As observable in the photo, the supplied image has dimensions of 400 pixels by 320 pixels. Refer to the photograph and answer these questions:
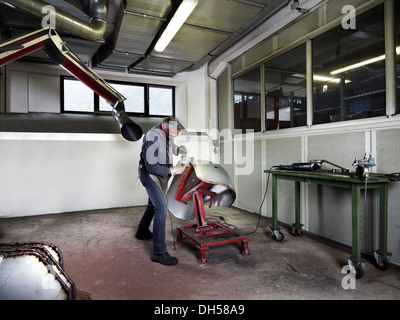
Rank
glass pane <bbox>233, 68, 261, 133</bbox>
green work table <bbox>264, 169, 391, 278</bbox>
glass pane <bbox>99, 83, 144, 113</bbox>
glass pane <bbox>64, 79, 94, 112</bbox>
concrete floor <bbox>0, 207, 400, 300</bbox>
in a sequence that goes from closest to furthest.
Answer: concrete floor <bbox>0, 207, 400, 300</bbox> < green work table <bbox>264, 169, 391, 278</bbox> < glass pane <bbox>233, 68, 261, 133</bbox> < glass pane <bbox>64, 79, 94, 112</bbox> < glass pane <bbox>99, 83, 144, 113</bbox>

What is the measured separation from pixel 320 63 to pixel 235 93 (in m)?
2.00

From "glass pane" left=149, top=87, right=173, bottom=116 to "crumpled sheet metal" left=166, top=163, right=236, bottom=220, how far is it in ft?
9.64

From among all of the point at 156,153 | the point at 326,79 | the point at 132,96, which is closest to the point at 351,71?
the point at 326,79

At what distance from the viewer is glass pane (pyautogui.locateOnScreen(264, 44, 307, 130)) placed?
137 inches

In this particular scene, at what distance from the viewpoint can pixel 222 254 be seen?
2738mm

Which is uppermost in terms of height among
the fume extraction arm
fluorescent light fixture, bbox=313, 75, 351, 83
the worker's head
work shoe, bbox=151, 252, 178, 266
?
the fume extraction arm

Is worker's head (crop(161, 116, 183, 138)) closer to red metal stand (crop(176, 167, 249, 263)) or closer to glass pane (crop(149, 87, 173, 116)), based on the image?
red metal stand (crop(176, 167, 249, 263))

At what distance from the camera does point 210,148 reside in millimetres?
5598

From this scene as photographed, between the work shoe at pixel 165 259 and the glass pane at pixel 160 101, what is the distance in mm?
3753

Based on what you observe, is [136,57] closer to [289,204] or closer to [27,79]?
[27,79]

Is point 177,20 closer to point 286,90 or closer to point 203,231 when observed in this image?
point 286,90

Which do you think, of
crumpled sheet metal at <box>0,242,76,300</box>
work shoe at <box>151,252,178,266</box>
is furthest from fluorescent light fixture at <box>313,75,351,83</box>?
crumpled sheet metal at <box>0,242,76,300</box>

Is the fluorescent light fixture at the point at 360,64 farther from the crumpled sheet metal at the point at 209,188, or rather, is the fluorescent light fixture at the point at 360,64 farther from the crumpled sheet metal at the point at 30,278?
the crumpled sheet metal at the point at 30,278
